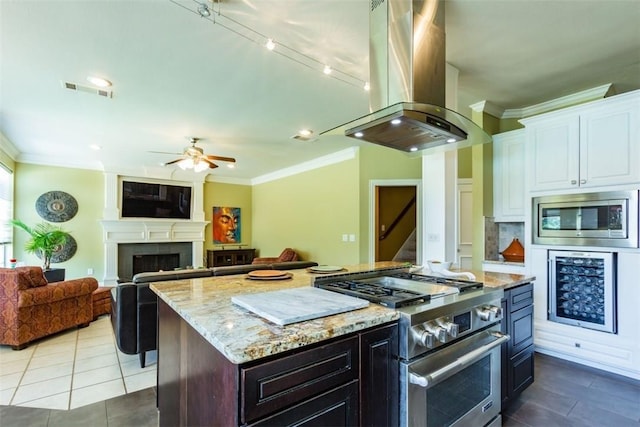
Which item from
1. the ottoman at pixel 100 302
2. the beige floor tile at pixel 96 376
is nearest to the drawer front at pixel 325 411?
the beige floor tile at pixel 96 376

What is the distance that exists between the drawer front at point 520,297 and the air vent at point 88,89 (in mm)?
3951

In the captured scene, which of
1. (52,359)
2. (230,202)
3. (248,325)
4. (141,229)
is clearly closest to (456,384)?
(248,325)

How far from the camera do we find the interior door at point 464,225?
4.77 metres

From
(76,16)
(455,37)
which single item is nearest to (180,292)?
(76,16)

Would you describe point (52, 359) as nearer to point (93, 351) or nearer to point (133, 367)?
point (93, 351)

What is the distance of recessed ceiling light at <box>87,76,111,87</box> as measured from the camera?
2.82 m

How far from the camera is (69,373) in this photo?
8.86ft

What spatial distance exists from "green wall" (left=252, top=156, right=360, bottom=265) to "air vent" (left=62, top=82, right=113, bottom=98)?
348cm

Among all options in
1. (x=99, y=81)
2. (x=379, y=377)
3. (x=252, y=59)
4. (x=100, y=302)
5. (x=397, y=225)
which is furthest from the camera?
(x=397, y=225)

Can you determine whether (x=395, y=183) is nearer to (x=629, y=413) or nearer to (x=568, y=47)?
(x=568, y=47)

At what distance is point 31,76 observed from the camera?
2.79 metres

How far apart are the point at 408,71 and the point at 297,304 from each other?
1444mm

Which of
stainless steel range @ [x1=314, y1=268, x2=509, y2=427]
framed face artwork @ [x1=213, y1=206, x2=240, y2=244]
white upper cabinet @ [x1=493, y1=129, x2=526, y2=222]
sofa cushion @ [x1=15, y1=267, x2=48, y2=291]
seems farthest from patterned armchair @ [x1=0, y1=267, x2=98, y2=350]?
white upper cabinet @ [x1=493, y1=129, x2=526, y2=222]

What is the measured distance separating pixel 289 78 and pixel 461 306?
7.88ft
